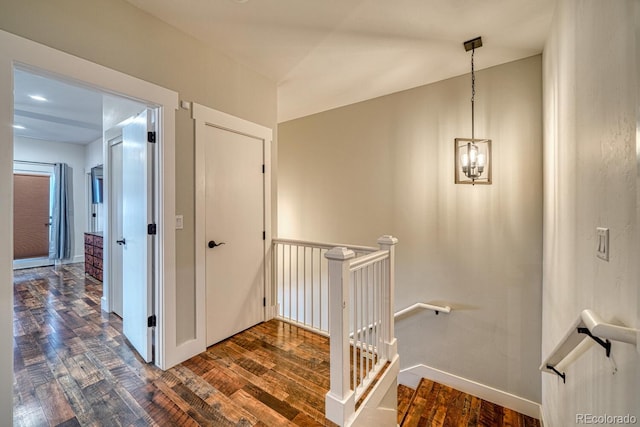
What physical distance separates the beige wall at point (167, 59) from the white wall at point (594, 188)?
250cm

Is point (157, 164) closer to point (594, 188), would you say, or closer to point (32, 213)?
point (594, 188)

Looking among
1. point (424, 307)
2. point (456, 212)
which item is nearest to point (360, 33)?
point (456, 212)

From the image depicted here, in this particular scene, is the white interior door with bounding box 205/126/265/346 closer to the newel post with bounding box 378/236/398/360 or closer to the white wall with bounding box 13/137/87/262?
the newel post with bounding box 378/236/398/360

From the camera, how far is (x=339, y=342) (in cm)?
165

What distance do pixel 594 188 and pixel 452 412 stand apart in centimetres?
256

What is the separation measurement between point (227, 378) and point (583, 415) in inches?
82.0

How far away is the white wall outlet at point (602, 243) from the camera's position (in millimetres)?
1085

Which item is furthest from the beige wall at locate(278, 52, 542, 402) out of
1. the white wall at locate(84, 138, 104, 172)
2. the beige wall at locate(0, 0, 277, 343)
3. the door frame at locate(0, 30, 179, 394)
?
the white wall at locate(84, 138, 104, 172)

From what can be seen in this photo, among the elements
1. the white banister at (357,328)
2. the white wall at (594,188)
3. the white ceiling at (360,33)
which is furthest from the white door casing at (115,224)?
the white wall at (594,188)

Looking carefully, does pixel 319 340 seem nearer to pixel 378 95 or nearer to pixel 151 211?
pixel 151 211

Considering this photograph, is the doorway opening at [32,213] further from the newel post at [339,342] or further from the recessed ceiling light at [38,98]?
the newel post at [339,342]

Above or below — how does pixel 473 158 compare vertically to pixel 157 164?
above

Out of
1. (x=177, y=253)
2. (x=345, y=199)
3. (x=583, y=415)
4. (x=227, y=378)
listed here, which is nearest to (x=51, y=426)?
(x=227, y=378)

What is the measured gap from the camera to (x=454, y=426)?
255 cm
